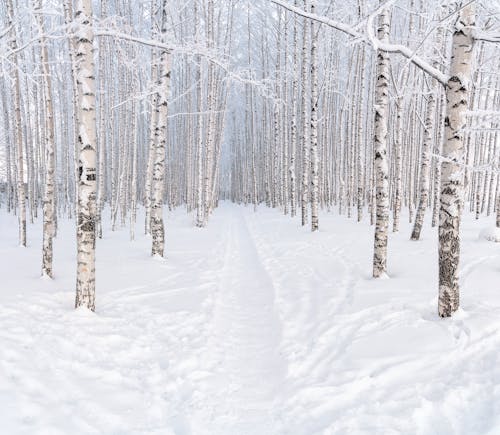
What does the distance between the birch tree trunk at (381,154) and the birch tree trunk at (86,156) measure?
4.76 m

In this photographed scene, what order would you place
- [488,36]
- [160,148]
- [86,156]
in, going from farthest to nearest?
[160,148]
[86,156]
[488,36]

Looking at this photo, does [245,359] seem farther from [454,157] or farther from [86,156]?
[86,156]

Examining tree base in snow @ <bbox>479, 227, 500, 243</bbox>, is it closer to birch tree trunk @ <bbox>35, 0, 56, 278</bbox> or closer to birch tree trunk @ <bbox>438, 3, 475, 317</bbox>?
birch tree trunk @ <bbox>438, 3, 475, 317</bbox>

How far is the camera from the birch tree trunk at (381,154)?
266 inches

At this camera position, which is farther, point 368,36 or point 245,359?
point 245,359

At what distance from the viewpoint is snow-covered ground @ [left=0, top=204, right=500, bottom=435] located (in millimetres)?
2900

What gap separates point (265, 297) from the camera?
6445 millimetres

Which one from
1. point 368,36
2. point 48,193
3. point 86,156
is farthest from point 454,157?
point 48,193

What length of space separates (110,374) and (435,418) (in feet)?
9.51

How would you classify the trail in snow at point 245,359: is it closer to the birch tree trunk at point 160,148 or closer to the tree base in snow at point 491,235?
the birch tree trunk at point 160,148

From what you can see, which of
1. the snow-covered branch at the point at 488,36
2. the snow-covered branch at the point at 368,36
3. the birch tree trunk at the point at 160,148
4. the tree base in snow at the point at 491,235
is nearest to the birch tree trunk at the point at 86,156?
the snow-covered branch at the point at 368,36

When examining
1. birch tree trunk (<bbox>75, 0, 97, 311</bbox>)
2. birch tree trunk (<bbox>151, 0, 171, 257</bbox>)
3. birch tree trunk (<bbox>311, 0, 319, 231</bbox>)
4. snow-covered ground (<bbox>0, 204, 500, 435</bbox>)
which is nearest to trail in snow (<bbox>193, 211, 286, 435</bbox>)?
snow-covered ground (<bbox>0, 204, 500, 435</bbox>)

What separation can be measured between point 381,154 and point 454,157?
9.59 ft

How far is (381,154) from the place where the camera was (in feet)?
23.0
